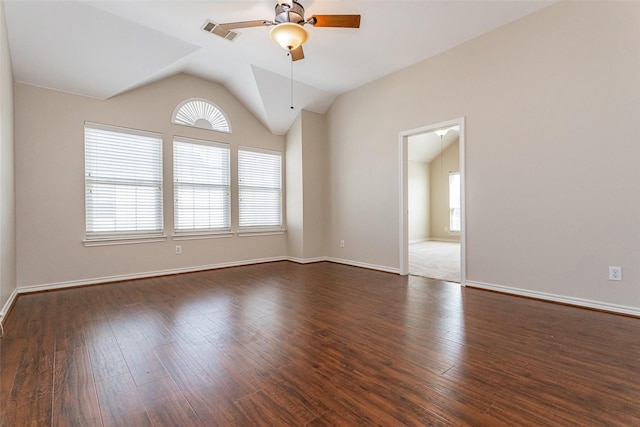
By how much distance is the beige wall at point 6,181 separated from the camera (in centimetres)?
264

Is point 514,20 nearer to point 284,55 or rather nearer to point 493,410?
point 284,55

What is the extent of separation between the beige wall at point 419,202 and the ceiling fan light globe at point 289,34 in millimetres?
7026

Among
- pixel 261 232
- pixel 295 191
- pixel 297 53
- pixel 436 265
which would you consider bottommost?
pixel 436 265

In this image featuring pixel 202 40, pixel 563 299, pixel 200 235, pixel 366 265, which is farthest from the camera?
pixel 366 265

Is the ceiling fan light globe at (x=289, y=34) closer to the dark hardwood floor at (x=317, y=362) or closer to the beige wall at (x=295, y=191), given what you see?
the dark hardwood floor at (x=317, y=362)

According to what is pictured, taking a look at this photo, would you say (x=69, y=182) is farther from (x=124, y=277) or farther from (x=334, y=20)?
(x=334, y=20)

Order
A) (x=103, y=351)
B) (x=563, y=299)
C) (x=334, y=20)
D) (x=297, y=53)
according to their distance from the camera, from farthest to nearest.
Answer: (x=297, y=53), (x=563, y=299), (x=334, y=20), (x=103, y=351)

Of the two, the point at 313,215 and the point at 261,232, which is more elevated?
the point at 313,215

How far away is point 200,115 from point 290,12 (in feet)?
9.11

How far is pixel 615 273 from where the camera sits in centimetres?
275

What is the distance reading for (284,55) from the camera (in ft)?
13.4

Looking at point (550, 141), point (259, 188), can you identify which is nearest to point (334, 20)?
point (550, 141)

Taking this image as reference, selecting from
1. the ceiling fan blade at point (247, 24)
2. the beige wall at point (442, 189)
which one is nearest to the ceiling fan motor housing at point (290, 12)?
the ceiling fan blade at point (247, 24)

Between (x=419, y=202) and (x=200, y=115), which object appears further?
(x=419, y=202)
